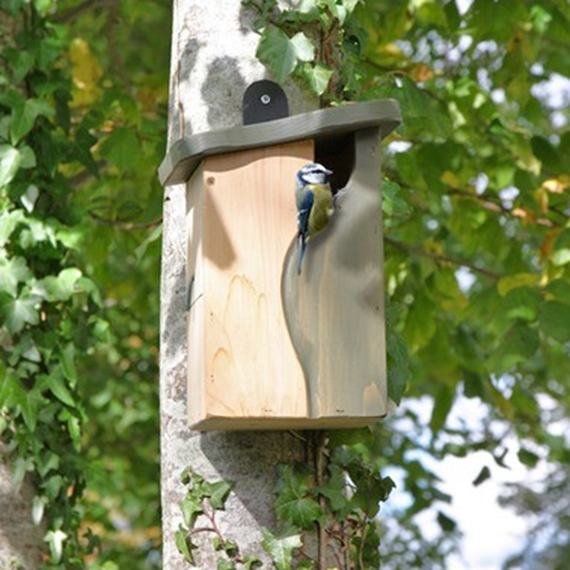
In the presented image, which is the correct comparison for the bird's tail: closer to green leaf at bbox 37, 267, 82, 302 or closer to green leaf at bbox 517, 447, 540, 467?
green leaf at bbox 37, 267, 82, 302

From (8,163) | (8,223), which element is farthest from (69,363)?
(8,163)

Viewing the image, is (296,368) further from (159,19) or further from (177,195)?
(159,19)

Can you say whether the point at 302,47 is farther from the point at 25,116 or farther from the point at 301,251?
the point at 25,116

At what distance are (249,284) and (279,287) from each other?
0.18ft

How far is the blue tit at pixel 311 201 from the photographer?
2.28 meters

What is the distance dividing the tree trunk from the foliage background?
9 cm

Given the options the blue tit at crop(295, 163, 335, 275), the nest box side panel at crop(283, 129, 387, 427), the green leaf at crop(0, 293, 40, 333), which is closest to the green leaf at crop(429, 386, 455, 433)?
the green leaf at crop(0, 293, 40, 333)

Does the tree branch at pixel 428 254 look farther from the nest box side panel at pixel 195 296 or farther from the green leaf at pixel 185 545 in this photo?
the green leaf at pixel 185 545

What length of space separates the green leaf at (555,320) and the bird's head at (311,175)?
1932 mm

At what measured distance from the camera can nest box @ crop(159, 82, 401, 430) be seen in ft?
7.32

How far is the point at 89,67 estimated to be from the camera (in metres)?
5.16

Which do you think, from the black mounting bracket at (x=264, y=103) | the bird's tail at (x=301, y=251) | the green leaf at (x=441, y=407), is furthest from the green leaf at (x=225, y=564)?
the green leaf at (x=441, y=407)

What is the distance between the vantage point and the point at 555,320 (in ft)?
13.3

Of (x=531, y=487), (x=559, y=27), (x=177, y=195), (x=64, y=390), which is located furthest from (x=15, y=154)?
(x=531, y=487)
